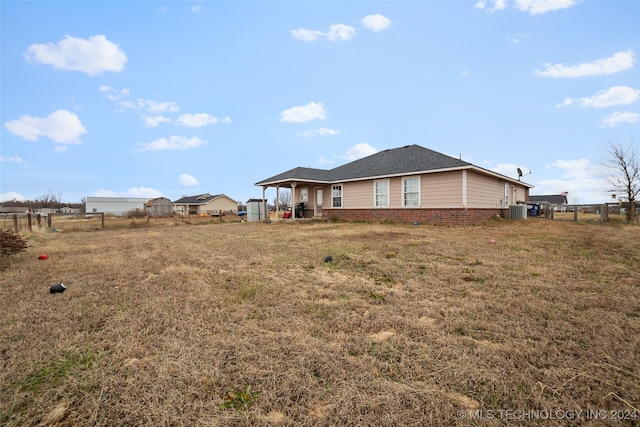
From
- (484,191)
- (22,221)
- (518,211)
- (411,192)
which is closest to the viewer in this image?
(484,191)

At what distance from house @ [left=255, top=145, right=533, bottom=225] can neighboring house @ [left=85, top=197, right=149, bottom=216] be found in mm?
41903

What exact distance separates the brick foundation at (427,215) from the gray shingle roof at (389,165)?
2015mm

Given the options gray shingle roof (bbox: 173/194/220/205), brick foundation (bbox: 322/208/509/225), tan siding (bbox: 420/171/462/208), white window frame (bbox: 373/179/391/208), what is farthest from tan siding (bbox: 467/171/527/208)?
gray shingle roof (bbox: 173/194/220/205)

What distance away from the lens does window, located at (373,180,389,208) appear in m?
14.3

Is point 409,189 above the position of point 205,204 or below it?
below

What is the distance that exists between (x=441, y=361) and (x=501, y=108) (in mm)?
18139

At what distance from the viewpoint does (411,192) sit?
13.4 m

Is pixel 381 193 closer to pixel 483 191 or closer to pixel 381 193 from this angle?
pixel 381 193

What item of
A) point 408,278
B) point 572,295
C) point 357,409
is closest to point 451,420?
point 357,409

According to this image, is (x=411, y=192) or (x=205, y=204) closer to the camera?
(x=411, y=192)

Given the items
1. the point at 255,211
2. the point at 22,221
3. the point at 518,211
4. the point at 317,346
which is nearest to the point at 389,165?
the point at 518,211

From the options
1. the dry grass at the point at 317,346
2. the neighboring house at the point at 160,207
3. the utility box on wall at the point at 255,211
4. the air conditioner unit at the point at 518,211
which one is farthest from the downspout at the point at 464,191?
the neighboring house at the point at 160,207

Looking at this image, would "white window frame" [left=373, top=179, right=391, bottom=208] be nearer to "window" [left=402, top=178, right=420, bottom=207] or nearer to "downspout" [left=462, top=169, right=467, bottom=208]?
"window" [left=402, top=178, right=420, bottom=207]

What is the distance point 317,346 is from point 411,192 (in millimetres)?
12464
